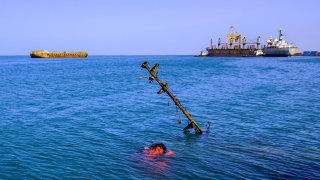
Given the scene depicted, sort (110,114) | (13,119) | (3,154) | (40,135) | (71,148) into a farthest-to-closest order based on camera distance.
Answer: (110,114) < (13,119) < (40,135) < (71,148) < (3,154)

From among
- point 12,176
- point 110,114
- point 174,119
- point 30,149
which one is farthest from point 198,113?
point 12,176

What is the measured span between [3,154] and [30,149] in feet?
5.52

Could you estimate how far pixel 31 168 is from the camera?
1811 cm

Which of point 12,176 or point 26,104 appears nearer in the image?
point 12,176

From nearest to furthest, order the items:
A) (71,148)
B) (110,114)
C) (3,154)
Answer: (3,154), (71,148), (110,114)

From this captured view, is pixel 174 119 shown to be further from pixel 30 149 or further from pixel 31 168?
pixel 31 168

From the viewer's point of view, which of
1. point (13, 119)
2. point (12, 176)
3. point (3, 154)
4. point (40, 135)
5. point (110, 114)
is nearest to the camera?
point (12, 176)

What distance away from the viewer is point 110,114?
34.1m

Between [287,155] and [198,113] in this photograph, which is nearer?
[287,155]

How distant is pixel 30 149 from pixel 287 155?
16444mm

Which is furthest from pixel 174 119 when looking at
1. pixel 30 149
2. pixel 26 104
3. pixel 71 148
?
pixel 26 104

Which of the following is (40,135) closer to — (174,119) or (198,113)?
(174,119)

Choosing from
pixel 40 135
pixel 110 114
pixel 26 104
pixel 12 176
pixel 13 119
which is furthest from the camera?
pixel 26 104

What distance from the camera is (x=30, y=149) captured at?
2158cm
